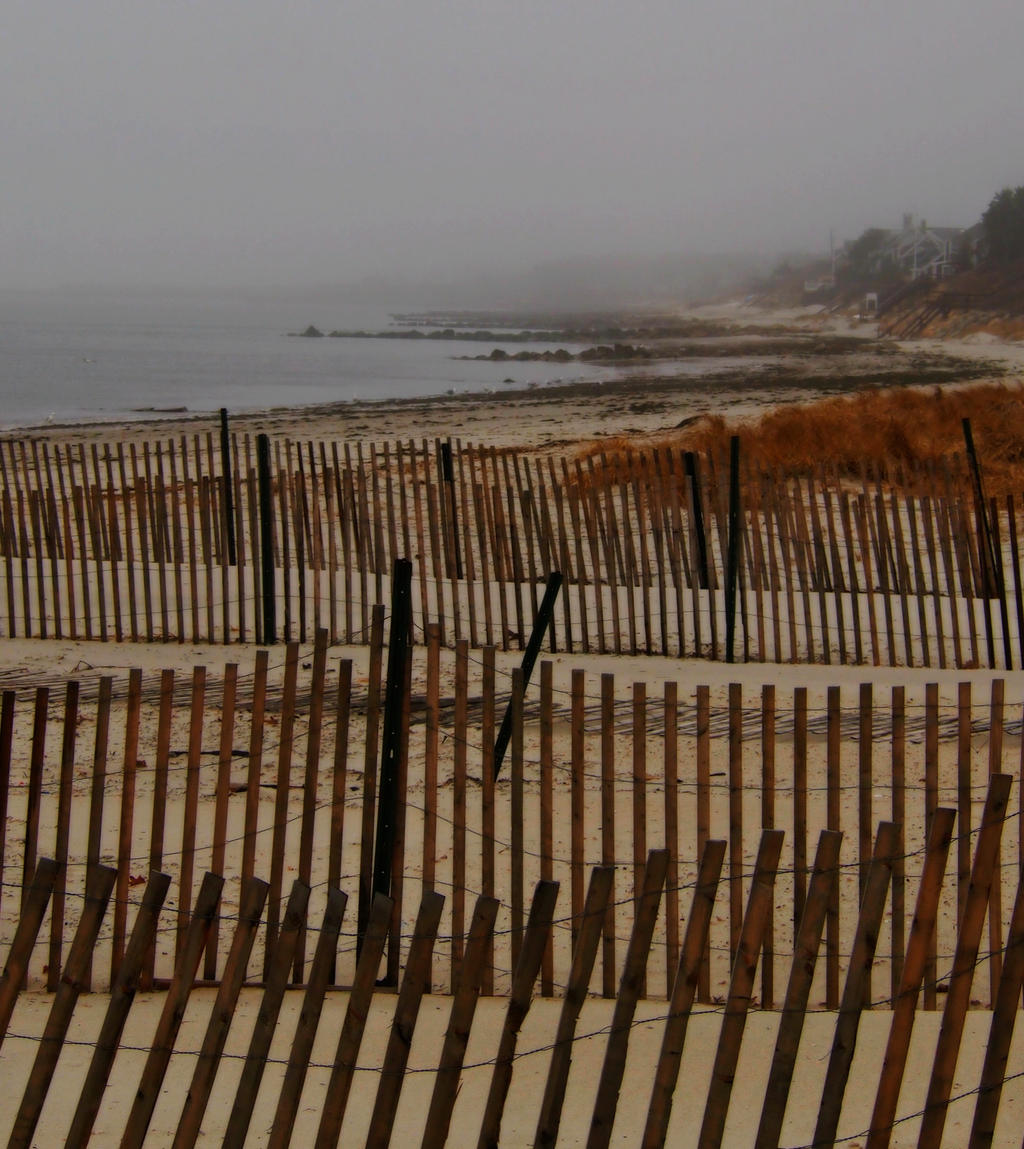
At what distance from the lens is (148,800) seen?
623 cm

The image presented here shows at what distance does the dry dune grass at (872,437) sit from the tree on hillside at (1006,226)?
70921 millimetres

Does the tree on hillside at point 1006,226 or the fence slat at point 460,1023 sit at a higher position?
the tree on hillside at point 1006,226

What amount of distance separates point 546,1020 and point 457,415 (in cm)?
2808

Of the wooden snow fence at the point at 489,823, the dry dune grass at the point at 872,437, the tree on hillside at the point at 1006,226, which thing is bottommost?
the wooden snow fence at the point at 489,823

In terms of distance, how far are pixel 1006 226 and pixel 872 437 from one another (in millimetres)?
79330

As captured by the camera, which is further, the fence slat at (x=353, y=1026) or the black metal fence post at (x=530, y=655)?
the black metal fence post at (x=530, y=655)

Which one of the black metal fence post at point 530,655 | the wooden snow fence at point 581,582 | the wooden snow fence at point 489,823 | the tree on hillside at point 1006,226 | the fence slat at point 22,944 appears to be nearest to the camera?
the fence slat at point 22,944

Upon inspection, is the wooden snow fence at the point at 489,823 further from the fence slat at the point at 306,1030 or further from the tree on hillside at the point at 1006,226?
the tree on hillside at the point at 1006,226

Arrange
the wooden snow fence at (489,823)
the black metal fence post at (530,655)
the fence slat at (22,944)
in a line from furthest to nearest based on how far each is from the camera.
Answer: the black metal fence post at (530,655) < the wooden snow fence at (489,823) < the fence slat at (22,944)

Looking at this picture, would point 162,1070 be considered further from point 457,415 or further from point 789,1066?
point 457,415

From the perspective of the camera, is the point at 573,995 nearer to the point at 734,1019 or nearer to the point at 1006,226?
the point at 734,1019

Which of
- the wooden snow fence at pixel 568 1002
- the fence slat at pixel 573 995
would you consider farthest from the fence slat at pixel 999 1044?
the fence slat at pixel 573 995

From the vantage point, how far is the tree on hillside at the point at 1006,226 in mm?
Answer: 86412

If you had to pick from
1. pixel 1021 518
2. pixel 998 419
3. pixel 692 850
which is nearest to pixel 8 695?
pixel 692 850
